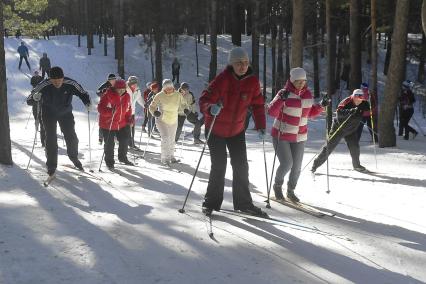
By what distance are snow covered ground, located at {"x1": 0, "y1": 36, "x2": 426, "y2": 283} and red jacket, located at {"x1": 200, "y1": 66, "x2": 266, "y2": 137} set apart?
108cm

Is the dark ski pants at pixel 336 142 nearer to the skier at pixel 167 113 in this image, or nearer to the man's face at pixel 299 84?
the man's face at pixel 299 84

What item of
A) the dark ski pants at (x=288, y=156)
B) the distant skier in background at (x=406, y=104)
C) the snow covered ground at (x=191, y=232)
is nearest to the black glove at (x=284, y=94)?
the dark ski pants at (x=288, y=156)

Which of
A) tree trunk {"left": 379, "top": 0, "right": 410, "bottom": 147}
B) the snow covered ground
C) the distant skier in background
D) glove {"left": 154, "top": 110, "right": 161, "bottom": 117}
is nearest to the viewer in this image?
the snow covered ground

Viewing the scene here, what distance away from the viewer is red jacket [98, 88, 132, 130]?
9961 millimetres

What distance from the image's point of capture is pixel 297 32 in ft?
48.8

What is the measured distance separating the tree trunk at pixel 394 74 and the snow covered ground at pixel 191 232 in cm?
390

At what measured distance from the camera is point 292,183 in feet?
23.6

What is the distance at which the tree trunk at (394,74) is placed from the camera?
12984 millimetres

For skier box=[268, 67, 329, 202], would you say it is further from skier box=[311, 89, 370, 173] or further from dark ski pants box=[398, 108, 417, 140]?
dark ski pants box=[398, 108, 417, 140]

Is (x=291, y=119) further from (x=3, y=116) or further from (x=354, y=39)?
(x=354, y=39)

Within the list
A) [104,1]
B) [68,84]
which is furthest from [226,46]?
[68,84]

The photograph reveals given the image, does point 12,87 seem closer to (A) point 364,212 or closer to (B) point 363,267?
(A) point 364,212

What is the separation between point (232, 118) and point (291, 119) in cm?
140

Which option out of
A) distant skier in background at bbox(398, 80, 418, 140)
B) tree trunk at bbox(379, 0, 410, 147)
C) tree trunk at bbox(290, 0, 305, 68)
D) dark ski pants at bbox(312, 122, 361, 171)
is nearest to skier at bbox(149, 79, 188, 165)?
dark ski pants at bbox(312, 122, 361, 171)
